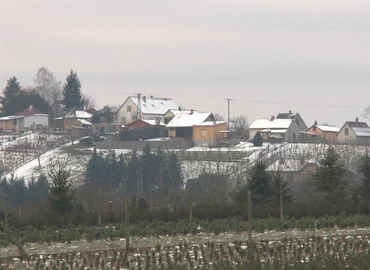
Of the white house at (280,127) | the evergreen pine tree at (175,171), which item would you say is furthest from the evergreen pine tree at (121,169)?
the white house at (280,127)

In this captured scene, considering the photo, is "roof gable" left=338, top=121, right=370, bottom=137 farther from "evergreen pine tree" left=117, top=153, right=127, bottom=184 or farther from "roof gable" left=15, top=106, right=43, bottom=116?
"roof gable" left=15, top=106, right=43, bottom=116

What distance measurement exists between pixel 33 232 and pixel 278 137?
75.4 metres

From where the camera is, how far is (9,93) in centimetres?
12862

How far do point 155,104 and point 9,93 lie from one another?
25660 mm

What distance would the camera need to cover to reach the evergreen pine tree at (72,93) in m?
121

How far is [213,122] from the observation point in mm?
102125

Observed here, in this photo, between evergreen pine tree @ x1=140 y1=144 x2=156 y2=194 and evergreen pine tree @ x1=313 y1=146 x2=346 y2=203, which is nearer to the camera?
evergreen pine tree @ x1=313 y1=146 x2=346 y2=203

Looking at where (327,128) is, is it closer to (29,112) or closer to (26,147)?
(29,112)

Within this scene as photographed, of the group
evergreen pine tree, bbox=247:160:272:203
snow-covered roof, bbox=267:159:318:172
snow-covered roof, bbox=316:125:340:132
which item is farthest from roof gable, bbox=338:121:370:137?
evergreen pine tree, bbox=247:160:272:203

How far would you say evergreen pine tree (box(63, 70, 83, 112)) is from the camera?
120625 millimetres

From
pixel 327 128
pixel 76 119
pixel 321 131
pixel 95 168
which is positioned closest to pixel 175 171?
pixel 95 168

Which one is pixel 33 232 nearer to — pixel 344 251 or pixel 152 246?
pixel 152 246

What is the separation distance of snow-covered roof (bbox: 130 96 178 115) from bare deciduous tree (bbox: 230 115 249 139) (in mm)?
8920

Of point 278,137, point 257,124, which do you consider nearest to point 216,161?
point 278,137
